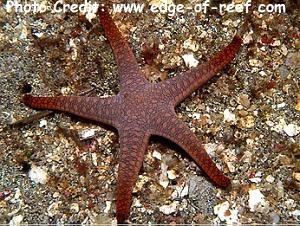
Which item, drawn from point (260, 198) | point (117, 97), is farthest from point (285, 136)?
point (117, 97)

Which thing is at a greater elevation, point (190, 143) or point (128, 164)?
point (190, 143)

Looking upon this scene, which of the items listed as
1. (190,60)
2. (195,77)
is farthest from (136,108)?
(190,60)

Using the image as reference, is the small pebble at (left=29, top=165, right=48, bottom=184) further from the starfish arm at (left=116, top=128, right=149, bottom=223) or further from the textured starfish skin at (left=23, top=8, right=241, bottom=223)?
the starfish arm at (left=116, top=128, right=149, bottom=223)

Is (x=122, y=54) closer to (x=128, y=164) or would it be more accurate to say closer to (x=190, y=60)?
(x=190, y=60)

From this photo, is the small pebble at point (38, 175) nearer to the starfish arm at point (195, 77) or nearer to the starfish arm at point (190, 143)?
the starfish arm at point (190, 143)

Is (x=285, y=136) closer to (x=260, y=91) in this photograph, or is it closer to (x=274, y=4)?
(x=260, y=91)

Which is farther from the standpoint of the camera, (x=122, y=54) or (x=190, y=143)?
(x=122, y=54)

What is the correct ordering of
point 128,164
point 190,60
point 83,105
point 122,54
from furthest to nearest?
point 190,60 → point 122,54 → point 83,105 → point 128,164

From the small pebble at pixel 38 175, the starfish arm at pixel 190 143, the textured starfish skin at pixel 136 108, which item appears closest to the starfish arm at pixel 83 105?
the textured starfish skin at pixel 136 108
